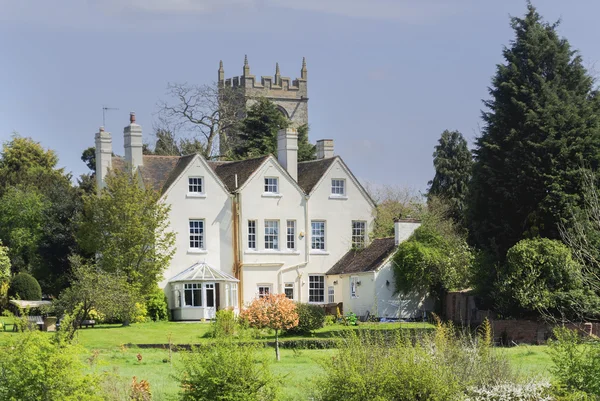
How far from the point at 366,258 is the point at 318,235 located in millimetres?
3576

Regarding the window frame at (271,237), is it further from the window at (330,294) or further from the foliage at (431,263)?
the foliage at (431,263)

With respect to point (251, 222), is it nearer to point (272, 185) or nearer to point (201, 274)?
point (272, 185)

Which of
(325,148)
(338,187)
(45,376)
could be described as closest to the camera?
(45,376)

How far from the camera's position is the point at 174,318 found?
50344 mm

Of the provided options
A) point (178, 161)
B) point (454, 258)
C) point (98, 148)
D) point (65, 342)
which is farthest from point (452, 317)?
point (65, 342)

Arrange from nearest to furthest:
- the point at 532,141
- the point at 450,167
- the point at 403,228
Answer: the point at 532,141, the point at 403,228, the point at 450,167

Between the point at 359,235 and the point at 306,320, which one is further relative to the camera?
the point at 359,235

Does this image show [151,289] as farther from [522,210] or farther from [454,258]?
[522,210]

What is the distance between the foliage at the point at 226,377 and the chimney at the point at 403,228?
32346mm

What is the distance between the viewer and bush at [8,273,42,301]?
175ft

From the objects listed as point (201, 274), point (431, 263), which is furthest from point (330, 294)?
point (201, 274)

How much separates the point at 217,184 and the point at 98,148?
657 centimetres

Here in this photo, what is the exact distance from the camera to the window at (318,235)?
182 feet

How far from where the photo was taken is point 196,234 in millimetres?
52250
